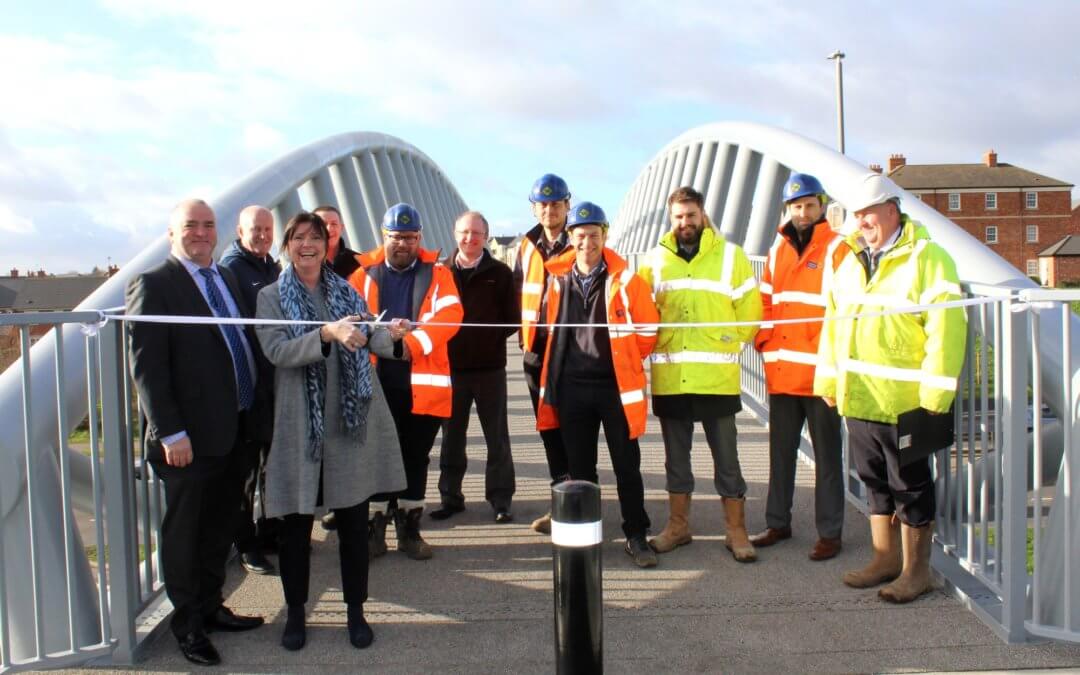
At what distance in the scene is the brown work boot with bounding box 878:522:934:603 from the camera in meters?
3.85

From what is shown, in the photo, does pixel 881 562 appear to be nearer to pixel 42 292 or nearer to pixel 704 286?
pixel 704 286

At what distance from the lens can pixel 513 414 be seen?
28.8ft

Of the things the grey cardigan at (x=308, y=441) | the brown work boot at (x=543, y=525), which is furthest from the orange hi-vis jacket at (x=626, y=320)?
the grey cardigan at (x=308, y=441)

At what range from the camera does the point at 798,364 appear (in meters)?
4.55

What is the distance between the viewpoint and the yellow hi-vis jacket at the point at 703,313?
177 inches

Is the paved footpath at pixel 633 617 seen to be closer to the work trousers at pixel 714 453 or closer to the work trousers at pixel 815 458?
the work trousers at pixel 815 458

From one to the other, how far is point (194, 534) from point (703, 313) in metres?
2.47

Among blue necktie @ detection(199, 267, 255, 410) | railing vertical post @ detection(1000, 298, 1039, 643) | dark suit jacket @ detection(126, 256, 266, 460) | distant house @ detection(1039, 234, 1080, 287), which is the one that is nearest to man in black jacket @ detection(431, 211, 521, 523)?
blue necktie @ detection(199, 267, 255, 410)

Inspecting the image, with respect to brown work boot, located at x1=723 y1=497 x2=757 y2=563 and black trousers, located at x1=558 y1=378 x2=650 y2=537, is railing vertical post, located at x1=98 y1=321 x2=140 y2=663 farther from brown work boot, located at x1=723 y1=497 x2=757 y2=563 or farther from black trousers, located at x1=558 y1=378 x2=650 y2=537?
brown work boot, located at x1=723 y1=497 x2=757 y2=563

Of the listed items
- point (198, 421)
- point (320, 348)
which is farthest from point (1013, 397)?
point (198, 421)

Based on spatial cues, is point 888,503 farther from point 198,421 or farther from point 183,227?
point 183,227

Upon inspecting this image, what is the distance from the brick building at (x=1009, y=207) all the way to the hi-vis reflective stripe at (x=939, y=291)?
69320 mm

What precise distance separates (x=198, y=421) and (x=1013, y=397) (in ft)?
9.70

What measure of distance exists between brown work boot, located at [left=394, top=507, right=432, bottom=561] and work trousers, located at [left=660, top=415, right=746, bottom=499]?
1.25m
